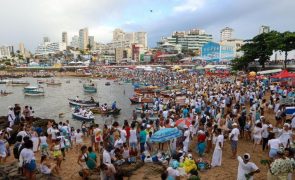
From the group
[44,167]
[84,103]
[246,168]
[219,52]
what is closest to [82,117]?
[84,103]

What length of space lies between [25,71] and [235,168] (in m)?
119

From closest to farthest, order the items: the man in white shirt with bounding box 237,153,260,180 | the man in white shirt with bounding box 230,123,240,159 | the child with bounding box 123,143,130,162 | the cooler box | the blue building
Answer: the man in white shirt with bounding box 237,153,260,180 < the child with bounding box 123,143,130,162 < the man in white shirt with bounding box 230,123,240,159 < the cooler box < the blue building

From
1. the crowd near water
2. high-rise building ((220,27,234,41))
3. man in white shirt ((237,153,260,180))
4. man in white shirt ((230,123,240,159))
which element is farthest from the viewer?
high-rise building ((220,27,234,41))

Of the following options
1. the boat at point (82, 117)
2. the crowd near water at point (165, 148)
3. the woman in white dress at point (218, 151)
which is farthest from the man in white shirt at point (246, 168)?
the boat at point (82, 117)

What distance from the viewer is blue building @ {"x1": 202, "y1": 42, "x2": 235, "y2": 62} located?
62.1 meters

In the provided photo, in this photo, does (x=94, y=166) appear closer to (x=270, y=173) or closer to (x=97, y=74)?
(x=270, y=173)

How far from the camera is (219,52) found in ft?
207

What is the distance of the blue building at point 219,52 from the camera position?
62.1 m

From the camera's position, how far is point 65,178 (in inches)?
402

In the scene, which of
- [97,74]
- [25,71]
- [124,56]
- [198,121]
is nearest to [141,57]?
[124,56]

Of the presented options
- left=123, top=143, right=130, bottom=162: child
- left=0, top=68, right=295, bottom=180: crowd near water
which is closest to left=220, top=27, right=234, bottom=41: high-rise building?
left=0, top=68, right=295, bottom=180: crowd near water

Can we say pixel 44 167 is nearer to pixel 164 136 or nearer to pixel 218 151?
pixel 164 136

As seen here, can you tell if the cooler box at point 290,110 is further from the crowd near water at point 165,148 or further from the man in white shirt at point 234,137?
the man in white shirt at point 234,137

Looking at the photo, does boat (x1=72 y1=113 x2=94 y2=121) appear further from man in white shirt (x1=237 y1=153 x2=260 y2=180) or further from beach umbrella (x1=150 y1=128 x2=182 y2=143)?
man in white shirt (x1=237 y1=153 x2=260 y2=180)
